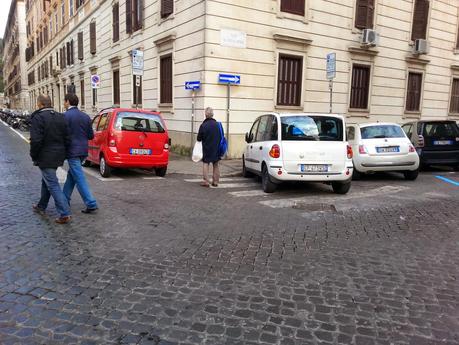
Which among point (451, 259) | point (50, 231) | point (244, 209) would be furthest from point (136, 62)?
point (451, 259)

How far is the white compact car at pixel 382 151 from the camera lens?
10016 millimetres

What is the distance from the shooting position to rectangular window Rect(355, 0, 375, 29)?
17203 mm

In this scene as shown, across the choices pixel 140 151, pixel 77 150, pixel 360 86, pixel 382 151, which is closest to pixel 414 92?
pixel 360 86

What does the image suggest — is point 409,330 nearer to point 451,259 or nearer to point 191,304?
point 191,304

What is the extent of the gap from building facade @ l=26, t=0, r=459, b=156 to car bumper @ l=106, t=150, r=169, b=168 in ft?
13.7

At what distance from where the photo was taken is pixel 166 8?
1570 cm

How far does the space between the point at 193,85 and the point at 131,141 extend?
4.96 m

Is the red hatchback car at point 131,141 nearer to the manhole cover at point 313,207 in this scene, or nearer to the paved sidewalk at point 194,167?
the paved sidewalk at point 194,167

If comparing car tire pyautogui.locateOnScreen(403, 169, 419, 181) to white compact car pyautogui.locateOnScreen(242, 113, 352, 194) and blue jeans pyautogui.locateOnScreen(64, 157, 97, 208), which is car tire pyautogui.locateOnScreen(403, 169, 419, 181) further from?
blue jeans pyautogui.locateOnScreen(64, 157, 97, 208)

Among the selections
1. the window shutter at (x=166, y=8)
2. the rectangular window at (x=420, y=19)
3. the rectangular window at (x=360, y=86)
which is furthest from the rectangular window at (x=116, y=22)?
the rectangular window at (x=420, y=19)

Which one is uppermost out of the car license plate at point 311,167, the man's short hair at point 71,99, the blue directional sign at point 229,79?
the blue directional sign at point 229,79

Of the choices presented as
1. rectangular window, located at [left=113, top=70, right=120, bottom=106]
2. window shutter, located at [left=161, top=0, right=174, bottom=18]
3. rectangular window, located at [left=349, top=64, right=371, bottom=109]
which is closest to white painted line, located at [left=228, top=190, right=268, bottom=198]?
window shutter, located at [left=161, top=0, right=174, bottom=18]

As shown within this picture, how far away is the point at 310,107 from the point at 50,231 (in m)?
12.7

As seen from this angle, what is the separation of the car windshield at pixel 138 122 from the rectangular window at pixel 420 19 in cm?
1511
